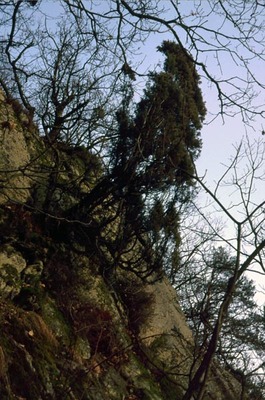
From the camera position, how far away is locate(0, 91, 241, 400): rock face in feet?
19.3

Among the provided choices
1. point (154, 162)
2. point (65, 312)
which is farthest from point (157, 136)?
point (65, 312)

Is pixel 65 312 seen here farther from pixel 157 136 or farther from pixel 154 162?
pixel 157 136

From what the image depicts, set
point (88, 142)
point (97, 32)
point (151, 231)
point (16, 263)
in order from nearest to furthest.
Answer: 1. point (97, 32)
2. point (16, 263)
3. point (151, 231)
4. point (88, 142)

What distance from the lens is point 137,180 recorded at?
9.34m

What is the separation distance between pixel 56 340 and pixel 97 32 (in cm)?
376

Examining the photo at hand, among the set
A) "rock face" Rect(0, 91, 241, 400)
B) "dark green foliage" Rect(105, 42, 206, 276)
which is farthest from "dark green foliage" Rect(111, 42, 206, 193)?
"rock face" Rect(0, 91, 241, 400)

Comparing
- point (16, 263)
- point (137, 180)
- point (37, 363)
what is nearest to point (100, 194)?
point (137, 180)

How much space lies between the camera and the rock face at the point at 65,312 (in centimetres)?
589

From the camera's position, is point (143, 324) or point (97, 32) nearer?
point (97, 32)

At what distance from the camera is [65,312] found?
25.8 ft

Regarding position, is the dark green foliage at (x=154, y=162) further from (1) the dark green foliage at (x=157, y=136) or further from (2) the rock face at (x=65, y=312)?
(2) the rock face at (x=65, y=312)

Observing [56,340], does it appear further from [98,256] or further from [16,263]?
[98,256]

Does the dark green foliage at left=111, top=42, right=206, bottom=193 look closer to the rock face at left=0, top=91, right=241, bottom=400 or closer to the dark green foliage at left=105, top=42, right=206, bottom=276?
the dark green foliage at left=105, top=42, right=206, bottom=276

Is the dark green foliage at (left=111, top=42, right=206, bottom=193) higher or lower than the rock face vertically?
higher
